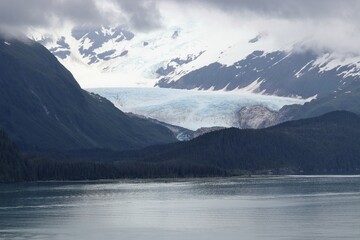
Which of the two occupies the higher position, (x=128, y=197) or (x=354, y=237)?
(x=128, y=197)

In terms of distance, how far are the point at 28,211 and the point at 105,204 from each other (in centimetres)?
1731

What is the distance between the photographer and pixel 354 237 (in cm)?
11781

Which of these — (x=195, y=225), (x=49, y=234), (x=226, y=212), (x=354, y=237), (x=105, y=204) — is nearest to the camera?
(x=354, y=237)

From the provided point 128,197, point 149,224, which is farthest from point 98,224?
point 128,197

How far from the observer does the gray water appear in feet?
410

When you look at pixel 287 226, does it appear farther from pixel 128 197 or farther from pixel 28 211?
pixel 128 197

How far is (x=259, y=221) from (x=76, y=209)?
34.1 meters

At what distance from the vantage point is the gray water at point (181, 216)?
125 m

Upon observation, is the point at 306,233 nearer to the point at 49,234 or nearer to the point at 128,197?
the point at 49,234

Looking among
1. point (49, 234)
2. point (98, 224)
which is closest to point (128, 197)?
point (98, 224)

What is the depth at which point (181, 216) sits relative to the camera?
148 m

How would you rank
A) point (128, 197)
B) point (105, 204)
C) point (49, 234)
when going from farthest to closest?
point (128, 197), point (105, 204), point (49, 234)

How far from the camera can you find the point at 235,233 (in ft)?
409

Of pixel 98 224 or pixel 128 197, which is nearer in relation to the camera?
pixel 98 224
